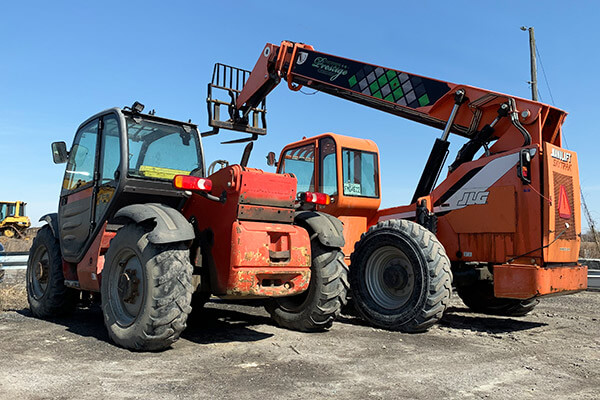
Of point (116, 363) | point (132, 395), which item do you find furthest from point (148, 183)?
point (132, 395)

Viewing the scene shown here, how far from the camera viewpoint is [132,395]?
3.26 meters

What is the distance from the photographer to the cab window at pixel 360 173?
25.0 feet

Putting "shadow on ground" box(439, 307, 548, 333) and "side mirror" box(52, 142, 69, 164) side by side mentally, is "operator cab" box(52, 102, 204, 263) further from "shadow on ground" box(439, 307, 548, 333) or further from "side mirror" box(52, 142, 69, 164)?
"shadow on ground" box(439, 307, 548, 333)

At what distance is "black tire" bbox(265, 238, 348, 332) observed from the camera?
532 cm

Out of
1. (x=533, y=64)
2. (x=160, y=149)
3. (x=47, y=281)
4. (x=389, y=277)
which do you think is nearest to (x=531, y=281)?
(x=389, y=277)

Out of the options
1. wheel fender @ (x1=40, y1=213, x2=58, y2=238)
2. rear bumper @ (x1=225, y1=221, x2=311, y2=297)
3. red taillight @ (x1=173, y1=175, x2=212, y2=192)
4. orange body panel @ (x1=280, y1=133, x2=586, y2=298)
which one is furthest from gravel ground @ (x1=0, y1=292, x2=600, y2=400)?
red taillight @ (x1=173, y1=175, x2=212, y2=192)

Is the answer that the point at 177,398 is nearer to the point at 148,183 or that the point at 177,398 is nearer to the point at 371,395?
the point at 371,395

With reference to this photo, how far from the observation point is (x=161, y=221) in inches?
181

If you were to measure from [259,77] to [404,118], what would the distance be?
280cm

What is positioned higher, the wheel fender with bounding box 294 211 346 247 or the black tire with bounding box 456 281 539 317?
the wheel fender with bounding box 294 211 346 247

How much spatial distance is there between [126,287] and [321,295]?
1885 millimetres

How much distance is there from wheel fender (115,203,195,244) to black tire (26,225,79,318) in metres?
1.93

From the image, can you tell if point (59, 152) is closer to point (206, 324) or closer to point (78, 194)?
point (78, 194)

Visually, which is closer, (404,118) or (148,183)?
(148,183)
